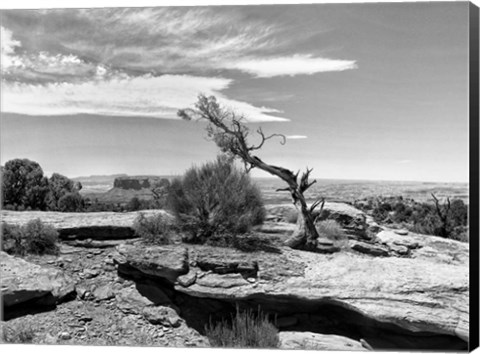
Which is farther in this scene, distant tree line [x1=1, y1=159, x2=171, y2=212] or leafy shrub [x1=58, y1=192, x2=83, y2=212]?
leafy shrub [x1=58, y1=192, x2=83, y2=212]

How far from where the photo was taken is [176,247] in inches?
248

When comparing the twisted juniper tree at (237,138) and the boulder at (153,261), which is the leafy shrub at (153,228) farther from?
the twisted juniper tree at (237,138)

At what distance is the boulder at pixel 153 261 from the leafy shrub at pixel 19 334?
1.12 meters

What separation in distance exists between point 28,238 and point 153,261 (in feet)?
4.71

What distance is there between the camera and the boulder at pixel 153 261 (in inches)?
237

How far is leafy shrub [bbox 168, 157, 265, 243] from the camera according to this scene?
20.5 feet

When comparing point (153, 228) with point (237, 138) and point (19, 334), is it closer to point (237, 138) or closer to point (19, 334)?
point (237, 138)

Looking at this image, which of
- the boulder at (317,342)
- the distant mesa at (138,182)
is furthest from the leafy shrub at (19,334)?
the boulder at (317,342)

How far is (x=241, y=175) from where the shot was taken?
247 inches

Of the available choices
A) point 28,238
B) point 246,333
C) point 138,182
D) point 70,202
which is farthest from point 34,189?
point 246,333

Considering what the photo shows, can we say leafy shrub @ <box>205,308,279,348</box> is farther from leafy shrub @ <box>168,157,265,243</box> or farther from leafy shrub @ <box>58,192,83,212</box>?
leafy shrub @ <box>58,192,83,212</box>

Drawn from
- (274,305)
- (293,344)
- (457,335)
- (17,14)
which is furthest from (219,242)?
(17,14)

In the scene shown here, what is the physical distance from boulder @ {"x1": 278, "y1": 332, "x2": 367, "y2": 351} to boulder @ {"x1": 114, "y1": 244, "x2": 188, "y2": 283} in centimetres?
129

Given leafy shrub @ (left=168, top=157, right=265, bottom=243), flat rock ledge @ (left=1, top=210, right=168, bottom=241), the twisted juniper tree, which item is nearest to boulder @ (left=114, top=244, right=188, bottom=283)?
flat rock ledge @ (left=1, top=210, right=168, bottom=241)
